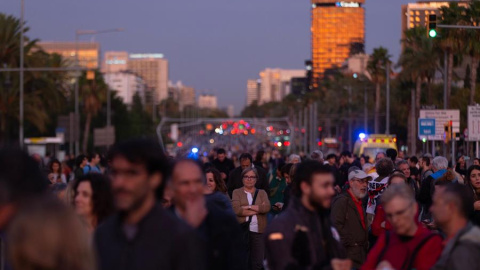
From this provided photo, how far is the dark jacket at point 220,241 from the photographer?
21.9ft

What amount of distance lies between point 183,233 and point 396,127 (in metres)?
91.4

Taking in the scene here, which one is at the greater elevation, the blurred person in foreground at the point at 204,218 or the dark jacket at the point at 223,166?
the blurred person in foreground at the point at 204,218

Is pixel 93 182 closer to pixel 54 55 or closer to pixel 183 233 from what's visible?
pixel 183 233

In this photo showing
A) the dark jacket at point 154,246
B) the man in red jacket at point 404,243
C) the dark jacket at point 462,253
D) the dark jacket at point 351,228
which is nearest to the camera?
the dark jacket at point 154,246

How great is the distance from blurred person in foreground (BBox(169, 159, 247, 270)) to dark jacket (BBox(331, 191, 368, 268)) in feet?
13.8

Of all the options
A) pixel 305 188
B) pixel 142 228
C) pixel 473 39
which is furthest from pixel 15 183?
pixel 473 39

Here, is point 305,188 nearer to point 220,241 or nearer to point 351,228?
point 220,241

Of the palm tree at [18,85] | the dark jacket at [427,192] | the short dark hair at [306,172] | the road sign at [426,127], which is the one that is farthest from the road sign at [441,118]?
the short dark hair at [306,172]

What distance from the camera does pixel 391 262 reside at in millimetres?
6734

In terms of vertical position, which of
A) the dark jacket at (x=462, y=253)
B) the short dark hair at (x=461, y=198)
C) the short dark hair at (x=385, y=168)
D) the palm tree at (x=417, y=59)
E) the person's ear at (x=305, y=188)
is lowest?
the dark jacket at (x=462, y=253)

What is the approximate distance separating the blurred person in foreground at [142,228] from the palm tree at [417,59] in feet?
181

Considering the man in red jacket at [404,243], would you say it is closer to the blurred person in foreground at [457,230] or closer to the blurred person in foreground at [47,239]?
the blurred person in foreground at [457,230]

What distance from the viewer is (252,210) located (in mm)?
13508

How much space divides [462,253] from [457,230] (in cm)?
35
